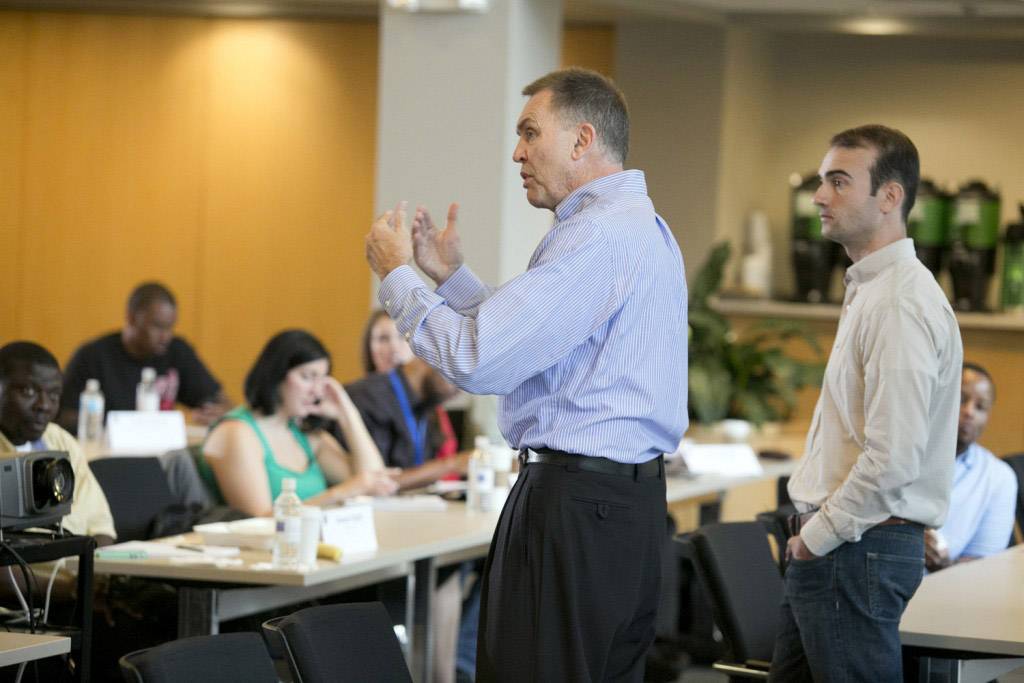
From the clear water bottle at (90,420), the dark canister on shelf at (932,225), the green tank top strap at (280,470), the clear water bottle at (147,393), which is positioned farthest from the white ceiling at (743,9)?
the green tank top strap at (280,470)

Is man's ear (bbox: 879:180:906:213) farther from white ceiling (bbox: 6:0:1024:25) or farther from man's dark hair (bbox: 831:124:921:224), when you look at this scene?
white ceiling (bbox: 6:0:1024:25)

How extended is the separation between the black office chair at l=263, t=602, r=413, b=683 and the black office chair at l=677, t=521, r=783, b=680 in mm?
1255

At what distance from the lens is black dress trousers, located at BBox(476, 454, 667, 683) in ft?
8.13

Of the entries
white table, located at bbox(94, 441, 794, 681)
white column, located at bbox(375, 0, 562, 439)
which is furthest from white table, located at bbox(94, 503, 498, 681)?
white column, located at bbox(375, 0, 562, 439)

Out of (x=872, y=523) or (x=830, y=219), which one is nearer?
(x=872, y=523)

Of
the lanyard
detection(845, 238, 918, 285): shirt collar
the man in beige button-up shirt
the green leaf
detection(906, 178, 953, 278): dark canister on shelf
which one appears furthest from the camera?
detection(906, 178, 953, 278): dark canister on shelf

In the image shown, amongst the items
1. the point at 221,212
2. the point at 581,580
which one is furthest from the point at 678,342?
the point at 221,212

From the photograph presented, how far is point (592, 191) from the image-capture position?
2580 mm

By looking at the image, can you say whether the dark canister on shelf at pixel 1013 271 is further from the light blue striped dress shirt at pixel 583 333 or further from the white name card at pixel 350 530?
the light blue striped dress shirt at pixel 583 333

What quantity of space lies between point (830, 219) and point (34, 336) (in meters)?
8.36

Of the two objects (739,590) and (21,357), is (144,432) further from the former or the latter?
(739,590)

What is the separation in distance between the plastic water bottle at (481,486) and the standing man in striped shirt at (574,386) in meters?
2.37

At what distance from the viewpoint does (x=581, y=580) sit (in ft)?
8.16

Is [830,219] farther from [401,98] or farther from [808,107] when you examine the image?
[808,107]
